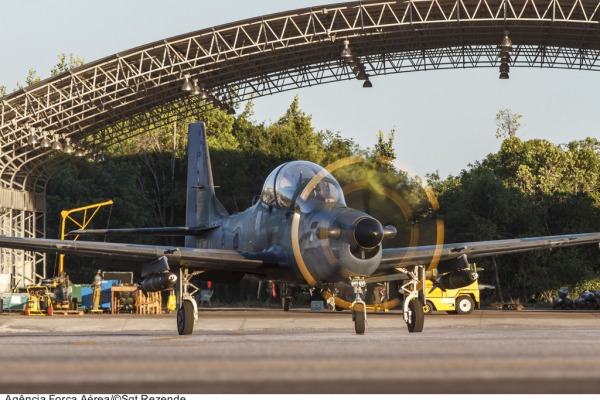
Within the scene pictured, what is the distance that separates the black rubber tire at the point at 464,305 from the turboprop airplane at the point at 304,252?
15195 millimetres

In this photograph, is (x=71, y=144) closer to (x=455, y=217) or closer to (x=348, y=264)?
(x=455, y=217)

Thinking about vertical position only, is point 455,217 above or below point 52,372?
above

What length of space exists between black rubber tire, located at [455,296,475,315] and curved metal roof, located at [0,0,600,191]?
11610 mm

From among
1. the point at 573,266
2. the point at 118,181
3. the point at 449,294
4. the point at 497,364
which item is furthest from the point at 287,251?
the point at 118,181

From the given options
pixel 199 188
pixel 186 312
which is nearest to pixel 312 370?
pixel 186 312

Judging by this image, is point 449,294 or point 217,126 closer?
point 449,294

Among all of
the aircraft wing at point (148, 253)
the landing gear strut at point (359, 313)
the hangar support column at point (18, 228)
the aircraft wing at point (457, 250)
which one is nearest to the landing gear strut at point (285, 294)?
the aircraft wing at point (148, 253)

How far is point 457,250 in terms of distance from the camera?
21781 millimetres

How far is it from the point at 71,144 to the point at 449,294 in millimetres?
21492

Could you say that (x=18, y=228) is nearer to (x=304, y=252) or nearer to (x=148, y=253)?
(x=148, y=253)

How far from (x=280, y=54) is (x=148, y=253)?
25.0 m

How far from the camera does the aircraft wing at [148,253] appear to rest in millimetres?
20625

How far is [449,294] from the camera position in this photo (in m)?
39.4

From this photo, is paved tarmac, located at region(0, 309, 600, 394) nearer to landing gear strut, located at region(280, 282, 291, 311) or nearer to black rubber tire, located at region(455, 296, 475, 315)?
landing gear strut, located at region(280, 282, 291, 311)
